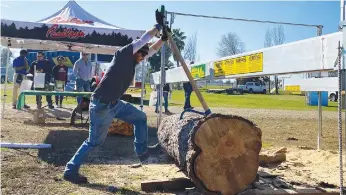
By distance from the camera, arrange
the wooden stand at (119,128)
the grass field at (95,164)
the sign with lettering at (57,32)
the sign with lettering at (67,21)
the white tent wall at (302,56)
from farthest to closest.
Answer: the sign with lettering at (67,21)
the sign with lettering at (57,32)
the wooden stand at (119,128)
the grass field at (95,164)
the white tent wall at (302,56)

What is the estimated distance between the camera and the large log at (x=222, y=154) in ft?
13.0

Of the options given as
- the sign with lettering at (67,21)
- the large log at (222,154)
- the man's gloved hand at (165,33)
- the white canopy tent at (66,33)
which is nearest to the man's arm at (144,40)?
the man's gloved hand at (165,33)

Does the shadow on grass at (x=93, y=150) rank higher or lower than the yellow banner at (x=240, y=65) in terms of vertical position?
lower

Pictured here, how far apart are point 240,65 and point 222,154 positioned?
5.71 feet

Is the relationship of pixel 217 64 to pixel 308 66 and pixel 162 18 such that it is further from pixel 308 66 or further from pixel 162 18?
pixel 308 66

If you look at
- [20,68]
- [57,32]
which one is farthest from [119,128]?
[20,68]

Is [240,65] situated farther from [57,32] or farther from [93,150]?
[57,32]

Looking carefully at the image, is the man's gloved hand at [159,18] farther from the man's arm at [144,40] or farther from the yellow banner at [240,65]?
the yellow banner at [240,65]

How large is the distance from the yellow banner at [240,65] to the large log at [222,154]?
114cm

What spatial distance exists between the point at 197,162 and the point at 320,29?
206 inches

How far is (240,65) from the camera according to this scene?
17.5ft

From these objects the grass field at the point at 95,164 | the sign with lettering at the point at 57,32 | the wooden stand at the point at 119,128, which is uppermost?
the sign with lettering at the point at 57,32

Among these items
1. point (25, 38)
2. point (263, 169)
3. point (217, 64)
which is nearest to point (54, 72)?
point (25, 38)

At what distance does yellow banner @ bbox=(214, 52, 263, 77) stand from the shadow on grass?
5.55ft
